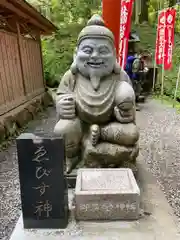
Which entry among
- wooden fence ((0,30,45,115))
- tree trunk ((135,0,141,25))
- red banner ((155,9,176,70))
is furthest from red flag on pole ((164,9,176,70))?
tree trunk ((135,0,141,25))

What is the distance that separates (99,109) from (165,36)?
7.15 metres

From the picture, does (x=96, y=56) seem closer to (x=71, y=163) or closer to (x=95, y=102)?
(x=95, y=102)

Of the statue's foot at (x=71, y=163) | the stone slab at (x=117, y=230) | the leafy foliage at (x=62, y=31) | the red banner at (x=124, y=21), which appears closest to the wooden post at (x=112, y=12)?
the red banner at (x=124, y=21)

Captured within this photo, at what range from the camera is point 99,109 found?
2.78 meters

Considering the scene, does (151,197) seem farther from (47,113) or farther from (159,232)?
(47,113)

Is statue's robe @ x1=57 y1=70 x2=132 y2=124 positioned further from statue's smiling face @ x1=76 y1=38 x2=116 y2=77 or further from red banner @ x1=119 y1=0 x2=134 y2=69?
red banner @ x1=119 y1=0 x2=134 y2=69

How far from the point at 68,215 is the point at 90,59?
1600mm

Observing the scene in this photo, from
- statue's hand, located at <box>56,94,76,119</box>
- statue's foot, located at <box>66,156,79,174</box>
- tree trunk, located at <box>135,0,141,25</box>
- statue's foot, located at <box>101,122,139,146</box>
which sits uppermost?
tree trunk, located at <box>135,0,141,25</box>

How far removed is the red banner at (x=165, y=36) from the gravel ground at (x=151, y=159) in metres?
2.33

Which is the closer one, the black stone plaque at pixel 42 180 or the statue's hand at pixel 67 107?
the black stone plaque at pixel 42 180

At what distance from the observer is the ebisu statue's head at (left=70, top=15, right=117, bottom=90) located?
276cm

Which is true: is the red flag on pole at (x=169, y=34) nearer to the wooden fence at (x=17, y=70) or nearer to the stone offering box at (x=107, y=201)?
the wooden fence at (x=17, y=70)

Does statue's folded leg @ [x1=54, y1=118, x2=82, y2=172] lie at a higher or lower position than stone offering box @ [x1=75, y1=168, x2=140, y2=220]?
higher

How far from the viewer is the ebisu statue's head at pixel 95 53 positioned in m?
2.76
